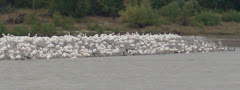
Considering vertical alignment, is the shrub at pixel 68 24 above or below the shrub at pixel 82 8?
below

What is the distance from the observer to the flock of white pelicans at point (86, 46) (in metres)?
18.7

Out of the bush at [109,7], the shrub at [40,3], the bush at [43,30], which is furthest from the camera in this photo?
the shrub at [40,3]

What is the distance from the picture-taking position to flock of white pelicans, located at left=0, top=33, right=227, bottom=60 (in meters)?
18.7

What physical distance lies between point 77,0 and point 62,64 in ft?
110

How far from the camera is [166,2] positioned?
168 feet

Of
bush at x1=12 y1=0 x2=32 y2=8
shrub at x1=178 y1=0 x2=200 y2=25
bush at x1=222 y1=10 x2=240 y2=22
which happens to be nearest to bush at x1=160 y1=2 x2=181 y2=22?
shrub at x1=178 y1=0 x2=200 y2=25

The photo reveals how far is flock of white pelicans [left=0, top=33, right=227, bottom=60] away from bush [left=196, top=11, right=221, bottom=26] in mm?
23017

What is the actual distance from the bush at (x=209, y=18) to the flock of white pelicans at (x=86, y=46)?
23.0 meters

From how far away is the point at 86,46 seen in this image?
20.7 metres

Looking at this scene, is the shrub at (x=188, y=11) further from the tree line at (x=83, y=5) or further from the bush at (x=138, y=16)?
the bush at (x=138, y=16)

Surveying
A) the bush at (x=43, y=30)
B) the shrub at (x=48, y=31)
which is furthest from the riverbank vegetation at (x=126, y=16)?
the bush at (x=43, y=30)

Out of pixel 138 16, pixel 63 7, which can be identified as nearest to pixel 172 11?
pixel 138 16

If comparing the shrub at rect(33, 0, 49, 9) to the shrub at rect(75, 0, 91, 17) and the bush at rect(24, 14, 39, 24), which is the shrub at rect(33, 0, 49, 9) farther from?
the bush at rect(24, 14, 39, 24)

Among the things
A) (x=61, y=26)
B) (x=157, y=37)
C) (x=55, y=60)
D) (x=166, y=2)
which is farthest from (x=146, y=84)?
(x=166, y=2)
